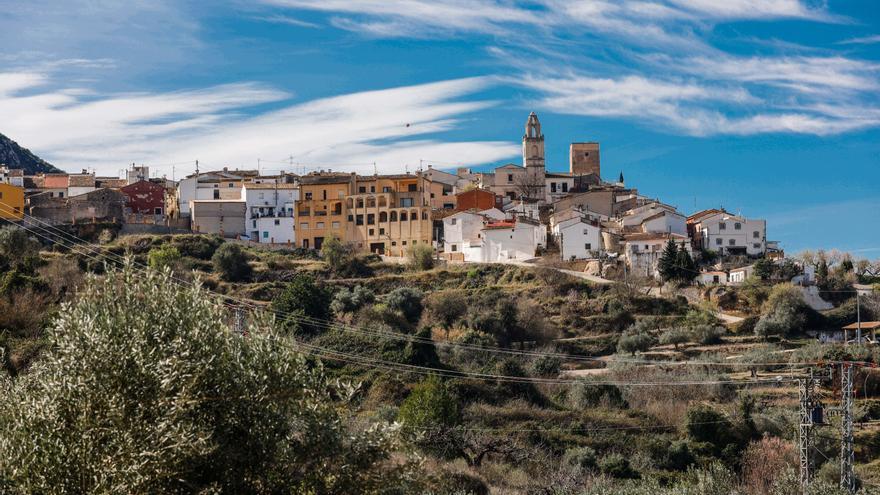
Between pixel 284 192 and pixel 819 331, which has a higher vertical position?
pixel 284 192

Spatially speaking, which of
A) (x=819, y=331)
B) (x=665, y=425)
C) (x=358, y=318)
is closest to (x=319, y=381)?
(x=665, y=425)

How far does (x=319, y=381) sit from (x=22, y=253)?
1614 inches

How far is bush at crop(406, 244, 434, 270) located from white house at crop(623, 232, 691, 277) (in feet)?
32.2

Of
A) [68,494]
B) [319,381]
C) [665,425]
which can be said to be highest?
[319,381]

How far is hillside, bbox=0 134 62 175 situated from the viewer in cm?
9856

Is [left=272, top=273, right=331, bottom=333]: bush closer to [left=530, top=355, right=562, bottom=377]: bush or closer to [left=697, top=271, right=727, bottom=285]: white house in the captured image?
[left=530, top=355, right=562, bottom=377]: bush

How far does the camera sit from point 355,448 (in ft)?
60.4

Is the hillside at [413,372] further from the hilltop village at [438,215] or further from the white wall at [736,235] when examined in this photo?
the white wall at [736,235]

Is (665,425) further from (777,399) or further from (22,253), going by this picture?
(22,253)

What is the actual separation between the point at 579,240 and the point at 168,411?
48084mm

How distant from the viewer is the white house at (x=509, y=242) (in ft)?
210

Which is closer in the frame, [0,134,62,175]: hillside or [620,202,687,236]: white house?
[620,202,687,236]: white house

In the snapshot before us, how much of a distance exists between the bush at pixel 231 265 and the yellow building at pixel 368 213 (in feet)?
24.5

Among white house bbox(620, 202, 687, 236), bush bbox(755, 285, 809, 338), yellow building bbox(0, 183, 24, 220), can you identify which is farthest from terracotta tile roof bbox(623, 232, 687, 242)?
yellow building bbox(0, 183, 24, 220)
